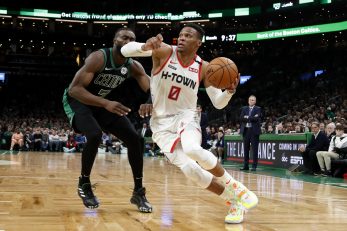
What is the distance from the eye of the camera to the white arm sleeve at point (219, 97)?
411 centimetres

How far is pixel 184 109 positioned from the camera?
4.17m

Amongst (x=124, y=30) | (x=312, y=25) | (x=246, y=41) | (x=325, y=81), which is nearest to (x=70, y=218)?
(x=124, y=30)

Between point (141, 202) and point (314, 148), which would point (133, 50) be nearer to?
point (141, 202)

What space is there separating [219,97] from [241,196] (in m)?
0.94

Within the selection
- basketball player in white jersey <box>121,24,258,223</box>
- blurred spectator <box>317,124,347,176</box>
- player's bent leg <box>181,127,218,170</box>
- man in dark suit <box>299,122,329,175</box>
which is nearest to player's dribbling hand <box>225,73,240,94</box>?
basketball player in white jersey <box>121,24,258,223</box>

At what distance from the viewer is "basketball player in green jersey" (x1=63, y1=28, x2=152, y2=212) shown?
13.8 ft

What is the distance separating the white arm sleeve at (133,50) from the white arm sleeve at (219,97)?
2.37 ft

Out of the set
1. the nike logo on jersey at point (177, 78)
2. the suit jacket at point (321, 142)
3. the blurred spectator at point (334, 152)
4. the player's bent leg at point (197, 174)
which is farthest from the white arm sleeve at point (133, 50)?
the suit jacket at point (321, 142)

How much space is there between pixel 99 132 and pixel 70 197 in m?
1.18

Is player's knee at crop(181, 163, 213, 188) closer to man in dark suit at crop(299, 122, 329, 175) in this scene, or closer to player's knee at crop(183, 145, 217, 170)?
player's knee at crop(183, 145, 217, 170)

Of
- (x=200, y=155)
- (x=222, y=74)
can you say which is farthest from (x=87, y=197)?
(x=222, y=74)

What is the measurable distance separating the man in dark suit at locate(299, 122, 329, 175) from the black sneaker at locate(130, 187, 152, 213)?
22.2ft

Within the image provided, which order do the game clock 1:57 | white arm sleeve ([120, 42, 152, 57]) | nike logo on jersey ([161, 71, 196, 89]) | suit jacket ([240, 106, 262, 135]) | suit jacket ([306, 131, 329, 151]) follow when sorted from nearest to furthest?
1. white arm sleeve ([120, 42, 152, 57])
2. nike logo on jersey ([161, 71, 196, 89])
3. suit jacket ([306, 131, 329, 151])
4. suit jacket ([240, 106, 262, 135])
5. the game clock 1:57

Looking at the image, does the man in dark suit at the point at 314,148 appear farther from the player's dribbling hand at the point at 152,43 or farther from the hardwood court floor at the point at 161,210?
the player's dribbling hand at the point at 152,43
